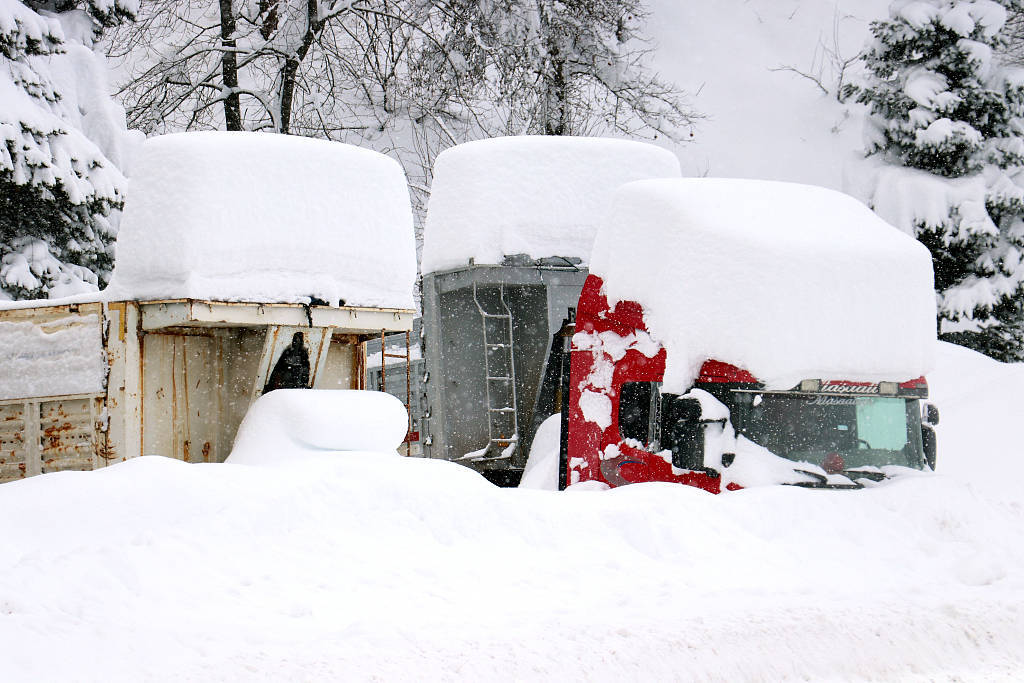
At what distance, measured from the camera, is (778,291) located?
7.56 metres

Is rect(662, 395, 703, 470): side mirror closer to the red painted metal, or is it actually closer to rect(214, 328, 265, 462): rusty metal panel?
the red painted metal

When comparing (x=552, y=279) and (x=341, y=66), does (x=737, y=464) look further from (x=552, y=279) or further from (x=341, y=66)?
(x=341, y=66)

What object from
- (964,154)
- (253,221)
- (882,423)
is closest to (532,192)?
(253,221)

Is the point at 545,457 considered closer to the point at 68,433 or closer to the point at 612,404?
the point at 612,404

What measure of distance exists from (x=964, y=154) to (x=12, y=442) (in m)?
16.8

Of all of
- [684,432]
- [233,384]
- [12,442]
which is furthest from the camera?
[233,384]

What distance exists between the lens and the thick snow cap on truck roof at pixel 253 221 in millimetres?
7926

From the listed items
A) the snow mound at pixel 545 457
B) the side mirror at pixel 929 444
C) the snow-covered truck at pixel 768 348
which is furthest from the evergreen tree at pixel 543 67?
the side mirror at pixel 929 444

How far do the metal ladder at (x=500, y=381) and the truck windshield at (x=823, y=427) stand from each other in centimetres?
450

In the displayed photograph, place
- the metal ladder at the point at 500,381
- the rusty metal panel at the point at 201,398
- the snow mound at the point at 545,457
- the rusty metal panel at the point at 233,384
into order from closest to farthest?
the rusty metal panel at the point at 201,398
the rusty metal panel at the point at 233,384
the snow mound at the point at 545,457
the metal ladder at the point at 500,381

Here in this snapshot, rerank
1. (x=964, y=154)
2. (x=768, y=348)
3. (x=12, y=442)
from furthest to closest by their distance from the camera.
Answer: (x=964, y=154), (x=12, y=442), (x=768, y=348)

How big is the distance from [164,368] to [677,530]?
4237 millimetres

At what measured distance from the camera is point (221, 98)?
19.9 meters

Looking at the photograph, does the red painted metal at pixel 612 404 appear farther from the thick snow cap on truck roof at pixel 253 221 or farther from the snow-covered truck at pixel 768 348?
the thick snow cap on truck roof at pixel 253 221
